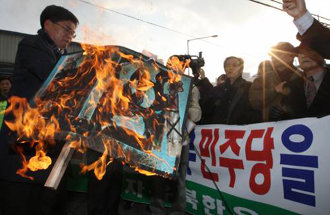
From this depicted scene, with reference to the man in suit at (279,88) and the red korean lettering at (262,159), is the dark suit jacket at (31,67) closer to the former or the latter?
the red korean lettering at (262,159)

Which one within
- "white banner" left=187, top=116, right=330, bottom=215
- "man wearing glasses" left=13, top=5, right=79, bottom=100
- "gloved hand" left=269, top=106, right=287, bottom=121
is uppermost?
"man wearing glasses" left=13, top=5, right=79, bottom=100

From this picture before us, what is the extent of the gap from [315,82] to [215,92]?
157 cm

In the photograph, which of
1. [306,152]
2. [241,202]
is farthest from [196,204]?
[306,152]

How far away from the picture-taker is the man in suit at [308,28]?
212 cm

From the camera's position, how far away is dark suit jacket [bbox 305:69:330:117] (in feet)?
8.64

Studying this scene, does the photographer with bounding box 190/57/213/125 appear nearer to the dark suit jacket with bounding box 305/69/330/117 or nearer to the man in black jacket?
the dark suit jacket with bounding box 305/69/330/117

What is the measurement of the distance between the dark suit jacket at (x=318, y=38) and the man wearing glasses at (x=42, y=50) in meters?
2.31

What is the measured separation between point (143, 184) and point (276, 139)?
2.00 meters

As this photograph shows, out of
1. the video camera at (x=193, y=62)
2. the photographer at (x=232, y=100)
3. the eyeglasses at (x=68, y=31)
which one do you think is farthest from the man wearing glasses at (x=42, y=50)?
the photographer at (x=232, y=100)

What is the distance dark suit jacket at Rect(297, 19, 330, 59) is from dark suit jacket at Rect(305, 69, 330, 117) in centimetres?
39

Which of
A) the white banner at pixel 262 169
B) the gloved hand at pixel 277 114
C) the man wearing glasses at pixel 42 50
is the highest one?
the man wearing glasses at pixel 42 50

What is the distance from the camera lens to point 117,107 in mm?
2178

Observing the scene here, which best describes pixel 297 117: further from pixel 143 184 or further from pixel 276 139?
pixel 143 184

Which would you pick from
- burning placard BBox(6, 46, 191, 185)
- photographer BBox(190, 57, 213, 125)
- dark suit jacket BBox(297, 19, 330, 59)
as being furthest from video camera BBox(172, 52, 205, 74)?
dark suit jacket BBox(297, 19, 330, 59)
